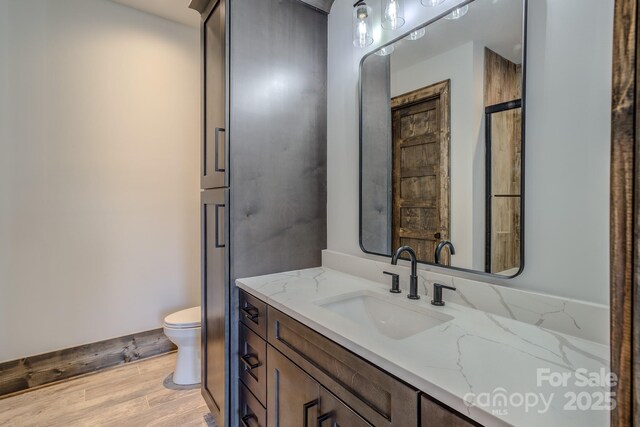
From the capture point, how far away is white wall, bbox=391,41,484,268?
3.81ft

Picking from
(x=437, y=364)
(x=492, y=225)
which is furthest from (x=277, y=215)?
(x=437, y=364)

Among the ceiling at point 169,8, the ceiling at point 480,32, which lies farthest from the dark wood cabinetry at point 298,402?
the ceiling at point 169,8

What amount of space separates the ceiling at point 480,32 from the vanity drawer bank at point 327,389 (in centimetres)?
108

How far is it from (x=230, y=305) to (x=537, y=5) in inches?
66.9

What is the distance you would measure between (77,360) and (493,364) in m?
2.74

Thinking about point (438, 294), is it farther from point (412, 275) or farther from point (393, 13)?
point (393, 13)

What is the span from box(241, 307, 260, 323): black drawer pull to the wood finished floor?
2.72 ft

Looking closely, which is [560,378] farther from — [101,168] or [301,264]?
[101,168]

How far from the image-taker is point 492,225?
43.9 inches

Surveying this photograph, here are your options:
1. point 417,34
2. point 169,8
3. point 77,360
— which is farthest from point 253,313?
point 169,8

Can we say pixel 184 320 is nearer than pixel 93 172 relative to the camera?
Yes

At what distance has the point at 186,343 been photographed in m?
2.12

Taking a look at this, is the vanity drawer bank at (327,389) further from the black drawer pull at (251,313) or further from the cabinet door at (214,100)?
the cabinet door at (214,100)

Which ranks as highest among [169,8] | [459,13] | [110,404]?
[169,8]
